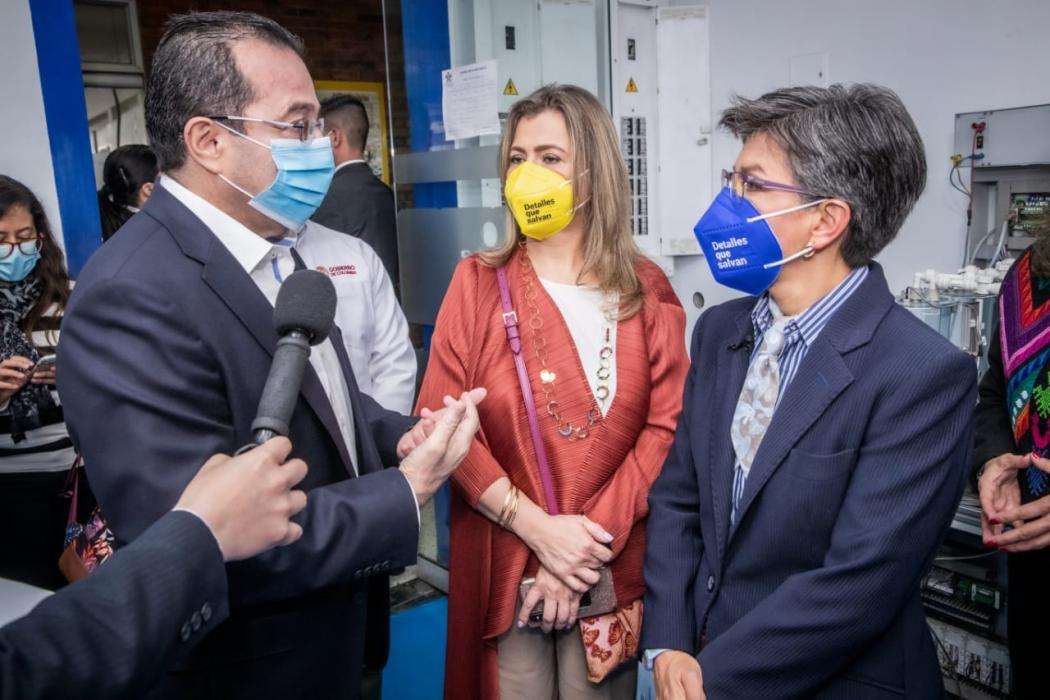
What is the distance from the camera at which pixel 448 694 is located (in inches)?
74.5

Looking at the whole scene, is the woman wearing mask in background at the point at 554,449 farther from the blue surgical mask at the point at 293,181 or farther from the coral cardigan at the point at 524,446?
the blue surgical mask at the point at 293,181

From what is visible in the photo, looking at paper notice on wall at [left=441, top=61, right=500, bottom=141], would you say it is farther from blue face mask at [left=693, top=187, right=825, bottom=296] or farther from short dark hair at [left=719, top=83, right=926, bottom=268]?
short dark hair at [left=719, top=83, right=926, bottom=268]

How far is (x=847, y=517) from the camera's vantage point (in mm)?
1283

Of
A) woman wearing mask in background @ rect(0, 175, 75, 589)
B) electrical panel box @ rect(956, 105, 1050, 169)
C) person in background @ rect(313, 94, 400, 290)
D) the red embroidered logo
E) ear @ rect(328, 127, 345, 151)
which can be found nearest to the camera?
woman wearing mask in background @ rect(0, 175, 75, 589)

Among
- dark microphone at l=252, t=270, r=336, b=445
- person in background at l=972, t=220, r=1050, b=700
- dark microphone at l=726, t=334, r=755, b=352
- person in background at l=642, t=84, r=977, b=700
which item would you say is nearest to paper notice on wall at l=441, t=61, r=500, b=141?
person in background at l=642, t=84, r=977, b=700

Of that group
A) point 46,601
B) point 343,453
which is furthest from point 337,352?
point 46,601

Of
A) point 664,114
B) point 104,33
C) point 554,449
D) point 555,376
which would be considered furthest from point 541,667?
point 104,33

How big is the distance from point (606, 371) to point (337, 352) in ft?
2.16

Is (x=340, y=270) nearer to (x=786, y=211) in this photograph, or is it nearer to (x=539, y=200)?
(x=539, y=200)

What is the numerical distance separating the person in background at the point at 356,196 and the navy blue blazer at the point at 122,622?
2.63 meters

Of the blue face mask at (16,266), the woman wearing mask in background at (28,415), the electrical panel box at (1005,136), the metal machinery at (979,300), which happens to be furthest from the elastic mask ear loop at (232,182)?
the electrical panel box at (1005,136)

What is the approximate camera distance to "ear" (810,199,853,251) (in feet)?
4.60

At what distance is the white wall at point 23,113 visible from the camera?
2.65 m

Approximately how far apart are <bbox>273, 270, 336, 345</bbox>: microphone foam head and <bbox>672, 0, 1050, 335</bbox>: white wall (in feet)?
8.88
